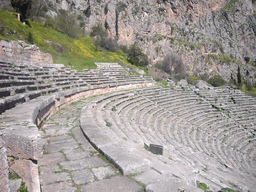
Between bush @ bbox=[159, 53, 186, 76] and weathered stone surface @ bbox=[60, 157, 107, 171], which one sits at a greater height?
bush @ bbox=[159, 53, 186, 76]

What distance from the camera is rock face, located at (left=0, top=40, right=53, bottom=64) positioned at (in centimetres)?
1136

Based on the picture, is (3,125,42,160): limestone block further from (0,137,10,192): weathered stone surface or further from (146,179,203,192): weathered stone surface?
(146,179,203,192): weathered stone surface

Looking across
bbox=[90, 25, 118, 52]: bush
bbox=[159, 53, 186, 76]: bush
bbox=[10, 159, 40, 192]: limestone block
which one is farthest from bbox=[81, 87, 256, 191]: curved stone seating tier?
bbox=[90, 25, 118, 52]: bush

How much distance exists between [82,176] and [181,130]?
857 centimetres

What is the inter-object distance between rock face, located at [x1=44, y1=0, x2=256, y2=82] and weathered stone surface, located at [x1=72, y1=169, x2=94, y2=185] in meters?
32.9

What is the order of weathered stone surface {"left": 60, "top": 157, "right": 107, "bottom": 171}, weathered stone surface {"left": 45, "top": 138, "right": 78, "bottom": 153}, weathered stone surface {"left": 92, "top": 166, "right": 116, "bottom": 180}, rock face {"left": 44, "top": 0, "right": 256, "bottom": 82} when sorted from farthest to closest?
rock face {"left": 44, "top": 0, "right": 256, "bottom": 82} → weathered stone surface {"left": 45, "top": 138, "right": 78, "bottom": 153} → weathered stone surface {"left": 60, "top": 157, "right": 107, "bottom": 171} → weathered stone surface {"left": 92, "top": 166, "right": 116, "bottom": 180}

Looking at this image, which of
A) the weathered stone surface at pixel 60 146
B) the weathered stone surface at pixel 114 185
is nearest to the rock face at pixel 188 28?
the weathered stone surface at pixel 60 146

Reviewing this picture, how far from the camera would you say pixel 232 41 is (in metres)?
52.4

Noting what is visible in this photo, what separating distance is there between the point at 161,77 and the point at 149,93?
39.5 ft

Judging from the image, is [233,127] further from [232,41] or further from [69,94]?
[232,41]

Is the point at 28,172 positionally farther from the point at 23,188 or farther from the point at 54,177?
the point at 54,177

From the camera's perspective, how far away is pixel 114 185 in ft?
8.01

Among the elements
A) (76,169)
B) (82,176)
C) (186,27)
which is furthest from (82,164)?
(186,27)

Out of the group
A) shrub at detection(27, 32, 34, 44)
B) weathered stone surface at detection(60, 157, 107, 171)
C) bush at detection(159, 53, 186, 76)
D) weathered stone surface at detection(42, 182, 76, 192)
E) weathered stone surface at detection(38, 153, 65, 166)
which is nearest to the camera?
weathered stone surface at detection(42, 182, 76, 192)
